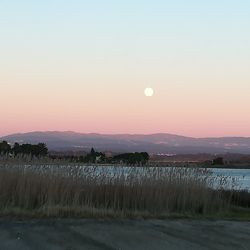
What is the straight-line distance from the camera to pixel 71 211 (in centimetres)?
1438

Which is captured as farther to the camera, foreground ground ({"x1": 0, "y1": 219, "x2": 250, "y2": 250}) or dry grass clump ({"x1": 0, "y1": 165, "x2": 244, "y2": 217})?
dry grass clump ({"x1": 0, "y1": 165, "x2": 244, "y2": 217})

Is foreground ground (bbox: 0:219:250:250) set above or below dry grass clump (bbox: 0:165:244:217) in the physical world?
below

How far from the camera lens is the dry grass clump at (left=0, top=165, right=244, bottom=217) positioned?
1488 centimetres

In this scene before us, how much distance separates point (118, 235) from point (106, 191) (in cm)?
525

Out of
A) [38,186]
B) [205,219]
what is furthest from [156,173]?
[38,186]

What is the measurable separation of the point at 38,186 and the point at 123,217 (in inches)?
101

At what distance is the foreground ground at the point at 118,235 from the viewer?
10117 mm

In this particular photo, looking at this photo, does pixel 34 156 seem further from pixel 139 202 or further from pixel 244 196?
pixel 244 196

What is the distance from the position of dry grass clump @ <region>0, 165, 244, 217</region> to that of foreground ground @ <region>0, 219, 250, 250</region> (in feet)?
5.27

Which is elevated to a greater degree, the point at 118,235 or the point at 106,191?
the point at 106,191

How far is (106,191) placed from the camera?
54.3 ft

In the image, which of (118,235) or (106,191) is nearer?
(118,235)

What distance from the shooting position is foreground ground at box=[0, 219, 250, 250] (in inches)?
398

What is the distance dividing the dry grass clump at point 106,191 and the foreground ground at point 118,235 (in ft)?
5.27
